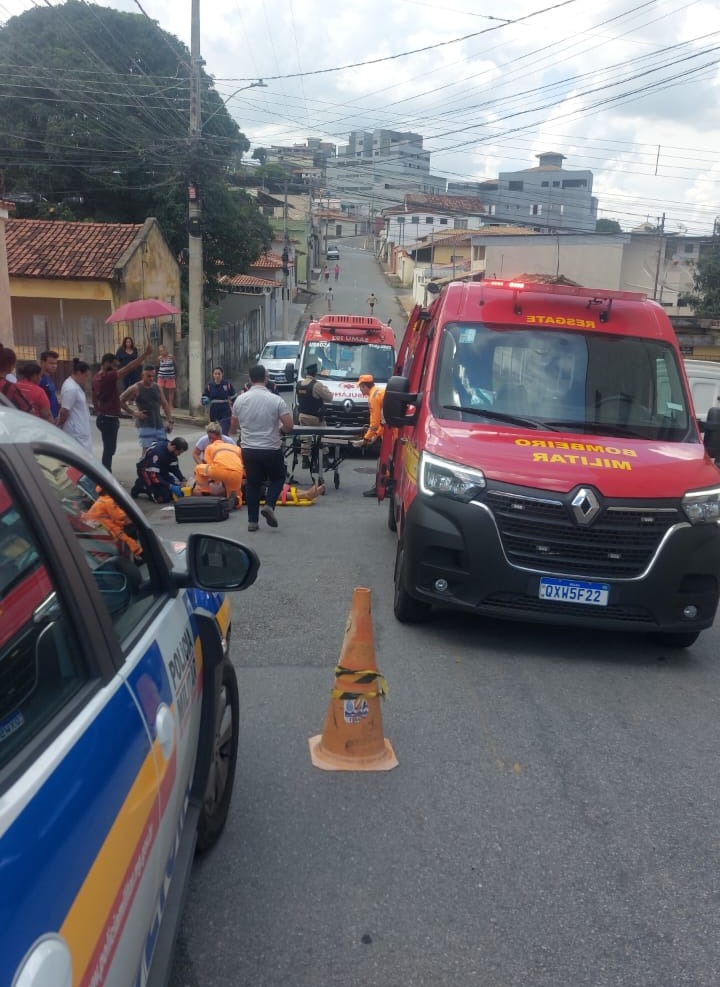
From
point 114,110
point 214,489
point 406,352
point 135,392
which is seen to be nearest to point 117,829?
point 406,352

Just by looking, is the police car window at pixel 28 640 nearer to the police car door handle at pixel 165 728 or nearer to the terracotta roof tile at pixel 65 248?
the police car door handle at pixel 165 728

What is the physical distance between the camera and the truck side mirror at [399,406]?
671cm

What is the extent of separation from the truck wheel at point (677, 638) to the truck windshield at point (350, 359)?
12523 mm

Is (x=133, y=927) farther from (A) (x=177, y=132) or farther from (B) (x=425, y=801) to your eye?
(A) (x=177, y=132)

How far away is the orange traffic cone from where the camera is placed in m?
4.34

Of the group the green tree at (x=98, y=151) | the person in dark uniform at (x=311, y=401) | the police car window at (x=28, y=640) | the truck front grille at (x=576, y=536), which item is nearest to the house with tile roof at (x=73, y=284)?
the green tree at (x=98, y=151)

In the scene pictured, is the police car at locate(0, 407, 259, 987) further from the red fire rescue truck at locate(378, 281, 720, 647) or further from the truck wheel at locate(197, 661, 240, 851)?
the red fire rescue truck at locate(378, 281, 720, 647)

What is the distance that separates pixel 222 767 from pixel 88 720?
6.13 feet

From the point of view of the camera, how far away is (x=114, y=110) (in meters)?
31.8

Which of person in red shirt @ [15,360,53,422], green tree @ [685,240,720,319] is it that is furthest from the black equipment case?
green tree @ [685,240,720,319]

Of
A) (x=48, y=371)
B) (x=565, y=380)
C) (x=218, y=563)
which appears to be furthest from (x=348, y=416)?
(x=218, y=563)

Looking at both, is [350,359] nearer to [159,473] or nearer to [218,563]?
[159,473]

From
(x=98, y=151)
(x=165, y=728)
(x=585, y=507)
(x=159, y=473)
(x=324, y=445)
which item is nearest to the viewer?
(x=165, y=728)

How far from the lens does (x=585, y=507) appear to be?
5.65 metres
